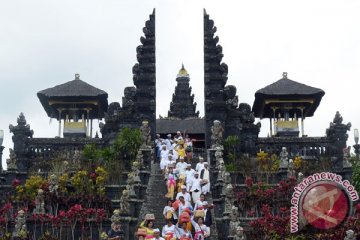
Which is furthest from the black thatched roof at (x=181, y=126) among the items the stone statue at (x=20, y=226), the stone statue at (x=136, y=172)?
the stone statue at (x=20, y=226)

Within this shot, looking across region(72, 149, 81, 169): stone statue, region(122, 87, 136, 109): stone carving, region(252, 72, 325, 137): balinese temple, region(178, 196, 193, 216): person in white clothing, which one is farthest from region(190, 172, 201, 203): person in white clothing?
region(252, 72, 325, 137): balinese temple

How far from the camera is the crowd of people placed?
18.3 meters

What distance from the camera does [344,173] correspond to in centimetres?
2931

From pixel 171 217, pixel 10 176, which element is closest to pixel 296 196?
pixel 171 217

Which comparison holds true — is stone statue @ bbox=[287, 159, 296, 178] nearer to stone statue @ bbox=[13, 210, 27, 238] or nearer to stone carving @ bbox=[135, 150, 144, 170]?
stone carving @ bbox=[135, 150, 144, 170]

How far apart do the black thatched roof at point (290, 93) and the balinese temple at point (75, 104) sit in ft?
27.9

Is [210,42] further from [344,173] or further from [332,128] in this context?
[344,173]

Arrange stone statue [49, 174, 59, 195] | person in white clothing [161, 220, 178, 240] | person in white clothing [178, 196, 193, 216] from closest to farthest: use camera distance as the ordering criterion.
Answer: person in white clothing [161, 220, 178, 240] < person in white clothing [178, 196, 193, 216] < stone statue [49, 174, 59, 195]

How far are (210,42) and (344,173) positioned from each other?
11773mm

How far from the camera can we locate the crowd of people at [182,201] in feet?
60.2

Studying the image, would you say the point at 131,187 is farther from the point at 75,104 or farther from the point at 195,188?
the point at 75,104

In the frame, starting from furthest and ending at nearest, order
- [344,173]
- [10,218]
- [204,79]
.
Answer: [204,79] → [344,173] → [10,218]

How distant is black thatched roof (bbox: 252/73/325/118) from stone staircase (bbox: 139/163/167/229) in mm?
15025

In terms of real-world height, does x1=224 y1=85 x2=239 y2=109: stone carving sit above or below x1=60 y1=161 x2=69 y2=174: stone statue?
above
